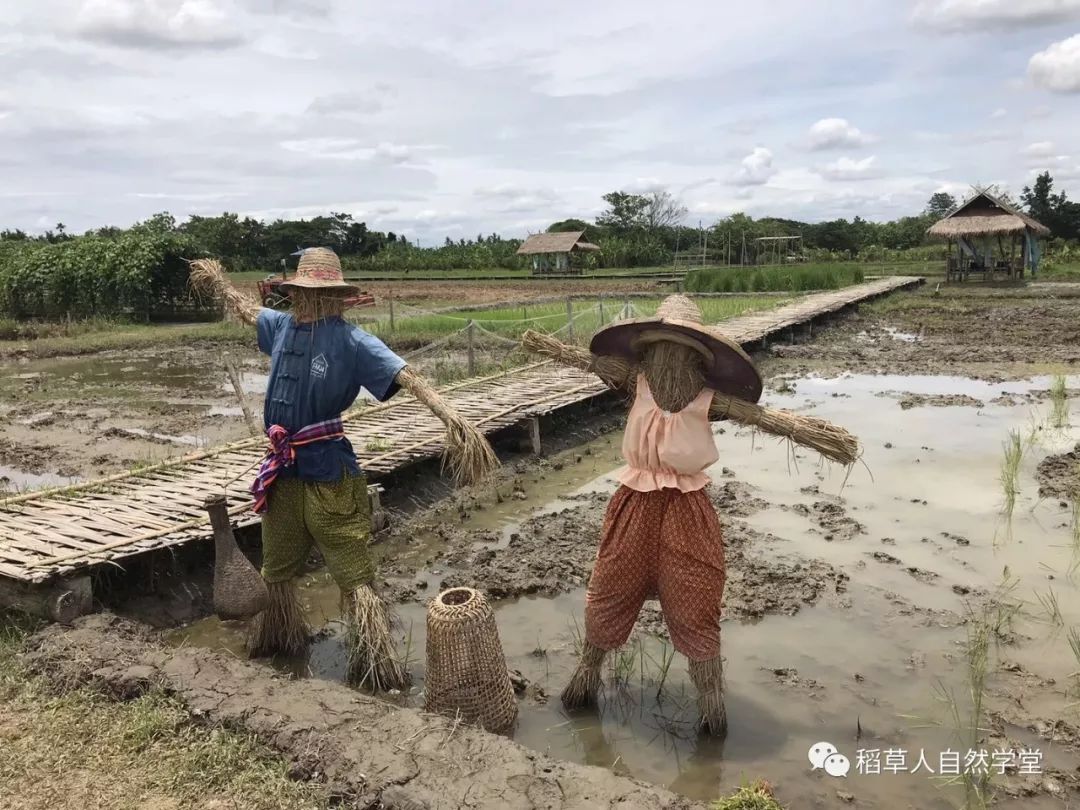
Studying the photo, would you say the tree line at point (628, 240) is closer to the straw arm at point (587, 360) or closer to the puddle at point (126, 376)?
the puddle at point (126, 376)

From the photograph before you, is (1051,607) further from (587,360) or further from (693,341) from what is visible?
(587,360)

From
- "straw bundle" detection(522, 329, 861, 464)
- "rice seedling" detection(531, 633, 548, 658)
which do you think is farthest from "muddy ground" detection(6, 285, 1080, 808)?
"straw bundle" detection(522, 329, 861, 464)

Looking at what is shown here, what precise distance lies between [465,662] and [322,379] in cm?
126

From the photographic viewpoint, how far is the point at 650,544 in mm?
2990

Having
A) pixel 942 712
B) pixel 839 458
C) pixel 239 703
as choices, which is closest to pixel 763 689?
pixel 942 712

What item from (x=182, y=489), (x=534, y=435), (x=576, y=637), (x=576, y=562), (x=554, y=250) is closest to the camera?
(x=576, y=637)

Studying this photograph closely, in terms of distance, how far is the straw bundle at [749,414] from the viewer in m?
2.81

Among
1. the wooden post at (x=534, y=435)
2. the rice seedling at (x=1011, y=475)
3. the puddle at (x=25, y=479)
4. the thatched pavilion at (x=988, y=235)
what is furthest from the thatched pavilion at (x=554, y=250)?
the rice seedling at (x=1011, y=475)

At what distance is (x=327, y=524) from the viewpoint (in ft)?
11.6

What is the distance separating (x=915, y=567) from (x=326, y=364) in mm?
3257

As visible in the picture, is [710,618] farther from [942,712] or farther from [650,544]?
[942,712]

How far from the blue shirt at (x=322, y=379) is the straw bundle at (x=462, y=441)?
0.36 ft

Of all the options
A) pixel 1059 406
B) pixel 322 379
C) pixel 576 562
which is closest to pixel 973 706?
pixel 576 562

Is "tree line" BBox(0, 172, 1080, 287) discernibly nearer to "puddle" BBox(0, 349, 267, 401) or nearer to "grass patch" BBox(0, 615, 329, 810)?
"puddle" BBox(0, 349, 267, 401)
